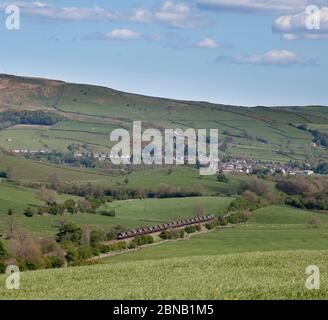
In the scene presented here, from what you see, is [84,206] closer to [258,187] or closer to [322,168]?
[258,187]

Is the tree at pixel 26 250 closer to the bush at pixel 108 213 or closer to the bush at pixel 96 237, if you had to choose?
the bush at pixel 96 237

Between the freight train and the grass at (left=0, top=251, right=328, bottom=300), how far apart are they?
4504cm

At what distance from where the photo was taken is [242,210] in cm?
10675

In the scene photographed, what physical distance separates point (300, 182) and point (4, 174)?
43.4 metres

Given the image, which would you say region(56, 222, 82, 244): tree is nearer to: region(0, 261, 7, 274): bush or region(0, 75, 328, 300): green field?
region(0, 75, 328, 300): green field

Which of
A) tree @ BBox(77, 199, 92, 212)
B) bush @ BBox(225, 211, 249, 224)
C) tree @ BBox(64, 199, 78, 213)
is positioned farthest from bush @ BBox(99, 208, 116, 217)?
bush @ BBox(225, 211, 249, 224)

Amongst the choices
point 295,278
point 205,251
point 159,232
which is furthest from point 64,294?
point 159,232

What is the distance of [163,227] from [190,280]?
63233mm

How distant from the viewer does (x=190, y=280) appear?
28.1 meters

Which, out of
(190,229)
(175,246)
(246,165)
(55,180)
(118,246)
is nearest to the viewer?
(118,246)

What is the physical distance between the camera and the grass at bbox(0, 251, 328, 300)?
24.0 metres

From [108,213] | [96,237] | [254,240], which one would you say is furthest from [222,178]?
[96,237]
